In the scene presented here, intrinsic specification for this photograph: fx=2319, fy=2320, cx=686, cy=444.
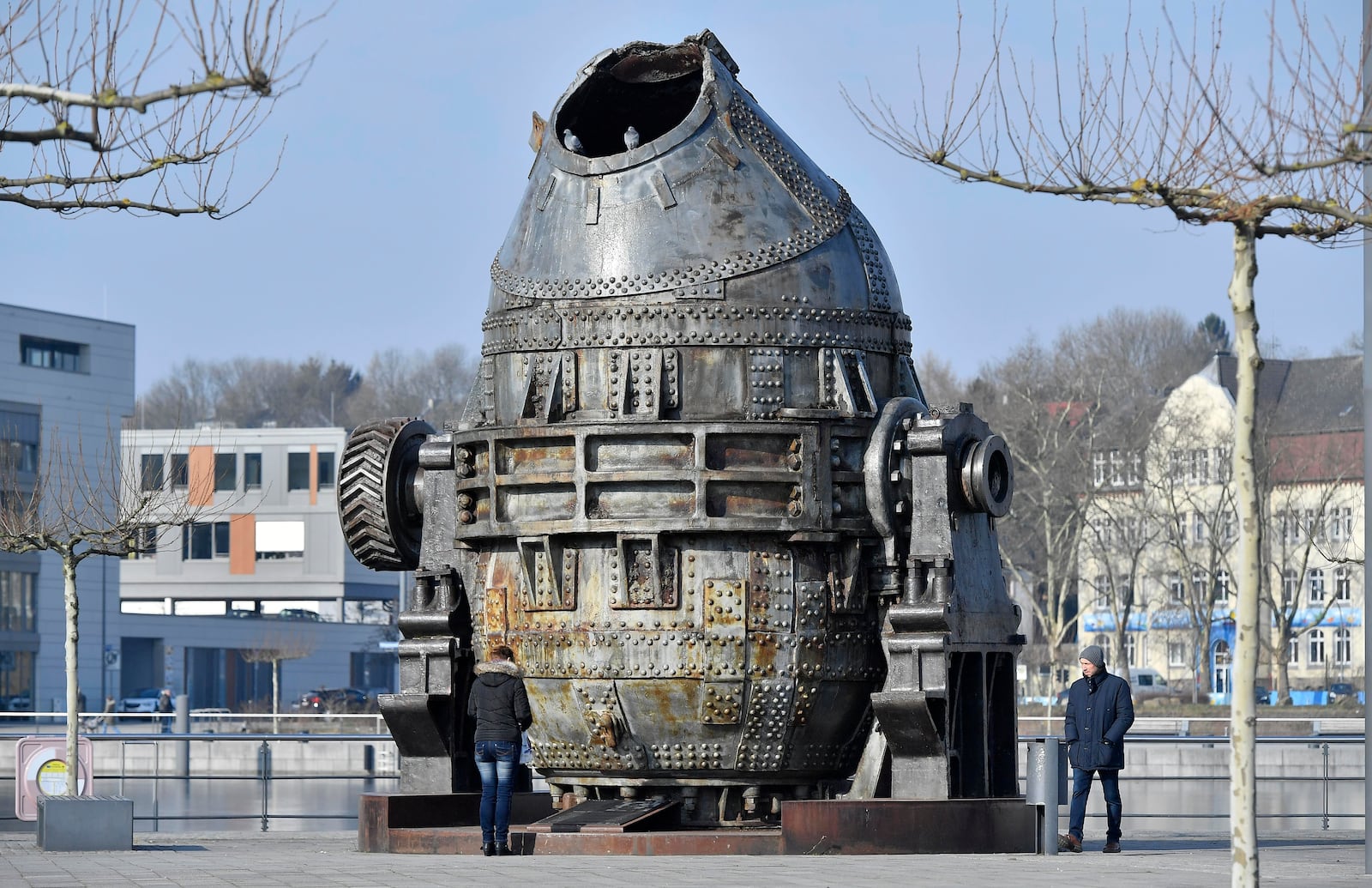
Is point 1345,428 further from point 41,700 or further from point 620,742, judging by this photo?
point 620,742

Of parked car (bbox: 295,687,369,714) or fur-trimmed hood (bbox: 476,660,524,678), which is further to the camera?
parked car (bbox: 295,687,369,714)

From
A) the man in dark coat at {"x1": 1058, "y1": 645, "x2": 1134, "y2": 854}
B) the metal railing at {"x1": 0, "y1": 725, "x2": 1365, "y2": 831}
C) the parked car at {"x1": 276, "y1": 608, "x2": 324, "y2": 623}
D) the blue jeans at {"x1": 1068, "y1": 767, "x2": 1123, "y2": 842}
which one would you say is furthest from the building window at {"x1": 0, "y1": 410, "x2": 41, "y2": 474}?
the blue jeans at {"x1": 1068, "y1": 767, "x2": 1123, "y2": 842}

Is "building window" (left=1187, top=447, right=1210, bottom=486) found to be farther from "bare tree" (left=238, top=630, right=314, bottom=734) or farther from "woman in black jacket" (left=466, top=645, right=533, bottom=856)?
"woman in black jacket" (left=466, top=645, right=533, bottom=856)

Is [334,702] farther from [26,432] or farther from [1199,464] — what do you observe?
[1199,464]

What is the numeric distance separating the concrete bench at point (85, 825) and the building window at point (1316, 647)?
7000cm

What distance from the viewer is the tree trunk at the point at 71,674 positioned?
2173 centimetres

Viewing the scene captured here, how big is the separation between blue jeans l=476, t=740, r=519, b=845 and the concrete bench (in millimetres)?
3814

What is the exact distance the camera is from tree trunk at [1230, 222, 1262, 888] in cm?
1167

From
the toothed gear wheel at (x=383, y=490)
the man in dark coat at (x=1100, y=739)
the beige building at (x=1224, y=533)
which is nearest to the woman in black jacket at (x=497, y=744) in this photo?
the toothed gear wheel at (x=383, y=490)

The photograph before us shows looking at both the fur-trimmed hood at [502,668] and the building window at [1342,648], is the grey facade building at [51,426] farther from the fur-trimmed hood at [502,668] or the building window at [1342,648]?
the fur-trimmed hood at [502,668]

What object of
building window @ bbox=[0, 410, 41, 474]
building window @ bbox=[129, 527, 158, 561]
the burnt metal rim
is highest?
the burnt metal rim

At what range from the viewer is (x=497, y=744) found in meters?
17.7

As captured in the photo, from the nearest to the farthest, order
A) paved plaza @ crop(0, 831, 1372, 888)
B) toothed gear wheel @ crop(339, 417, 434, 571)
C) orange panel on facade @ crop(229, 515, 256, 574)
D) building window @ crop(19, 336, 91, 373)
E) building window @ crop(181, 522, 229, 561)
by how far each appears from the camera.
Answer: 1. paved plaza @ crop(0, 831, 1372, 888)
2. toothed gear wheel @ crop(339, 417, 434, 571)
3. building window @ crop(19, 336, 91, 373)
4. orange panel on facade @ crop(229, 515, 256, 574)
5. building window @ crop(181, 522, 229, 561)

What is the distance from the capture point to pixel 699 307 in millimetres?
18516
